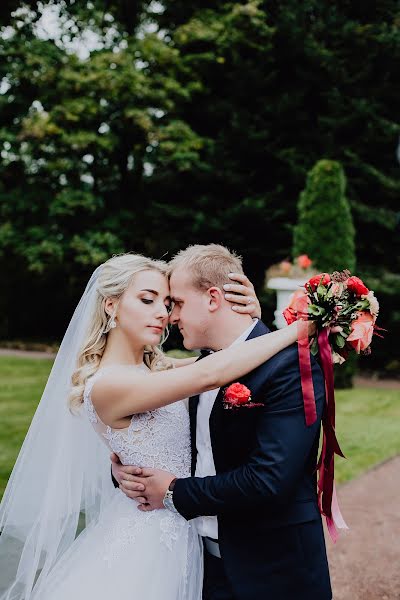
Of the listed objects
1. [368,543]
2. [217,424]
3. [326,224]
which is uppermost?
[326,224]

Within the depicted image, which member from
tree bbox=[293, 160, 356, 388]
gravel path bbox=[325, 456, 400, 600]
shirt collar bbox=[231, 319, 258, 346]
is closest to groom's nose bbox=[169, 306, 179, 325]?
shirt collar bbox=[231, 319, 258, 346]

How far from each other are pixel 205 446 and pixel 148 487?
0.26 m

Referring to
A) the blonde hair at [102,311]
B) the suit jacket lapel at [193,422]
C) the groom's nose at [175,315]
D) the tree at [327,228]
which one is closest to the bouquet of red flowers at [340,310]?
the groom's nose at [175,315]

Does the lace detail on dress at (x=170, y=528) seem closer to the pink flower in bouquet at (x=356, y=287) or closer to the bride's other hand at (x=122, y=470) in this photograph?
the bride's other hand at (x=122, y=470)

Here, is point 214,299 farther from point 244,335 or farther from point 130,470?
point 130,470

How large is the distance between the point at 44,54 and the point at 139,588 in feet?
44.6

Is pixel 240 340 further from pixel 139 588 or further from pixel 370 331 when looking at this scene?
pixel 139 588

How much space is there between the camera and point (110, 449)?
2.58 metres

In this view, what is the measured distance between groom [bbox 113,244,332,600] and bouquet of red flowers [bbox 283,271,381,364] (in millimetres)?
120

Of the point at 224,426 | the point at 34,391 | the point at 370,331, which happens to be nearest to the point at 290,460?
the point at 224,426

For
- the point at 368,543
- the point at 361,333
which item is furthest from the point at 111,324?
the point at 368,543

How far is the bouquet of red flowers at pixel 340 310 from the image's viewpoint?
2.10 metres

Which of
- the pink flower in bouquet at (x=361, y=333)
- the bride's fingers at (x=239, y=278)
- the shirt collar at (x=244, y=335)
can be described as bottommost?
the shirt collar at (x=244, y=335)

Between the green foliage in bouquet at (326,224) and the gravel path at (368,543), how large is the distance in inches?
211
